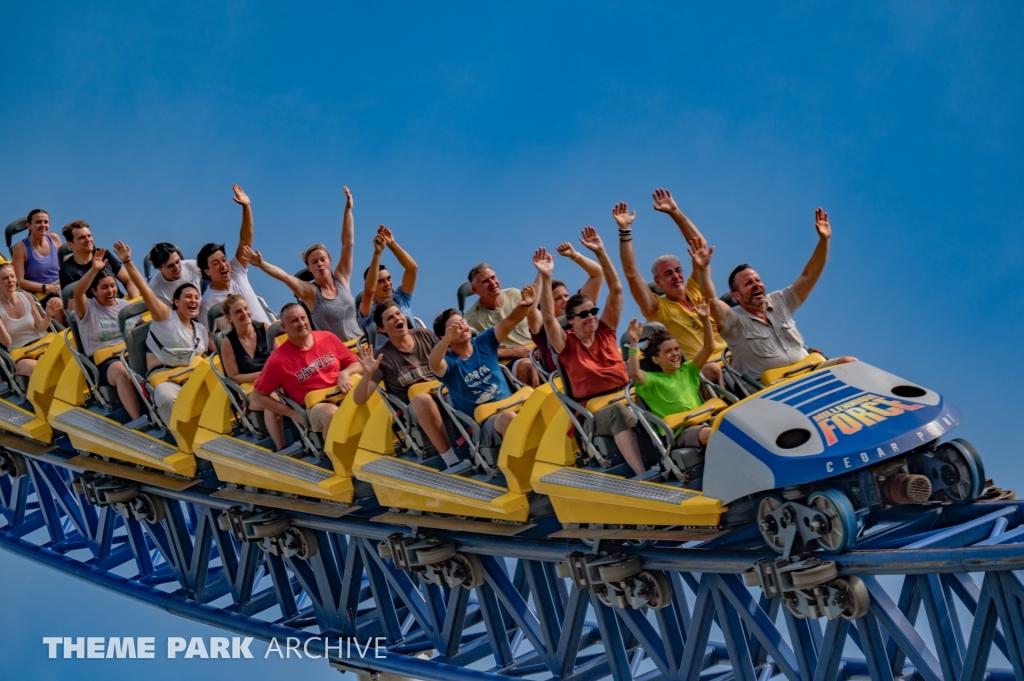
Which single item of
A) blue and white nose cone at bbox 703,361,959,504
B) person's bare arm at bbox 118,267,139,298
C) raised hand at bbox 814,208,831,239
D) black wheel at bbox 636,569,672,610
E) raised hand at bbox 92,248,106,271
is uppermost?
person's bare arm at bbox 118,267,139,298

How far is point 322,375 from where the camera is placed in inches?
306

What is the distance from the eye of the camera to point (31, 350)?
32.1 ft

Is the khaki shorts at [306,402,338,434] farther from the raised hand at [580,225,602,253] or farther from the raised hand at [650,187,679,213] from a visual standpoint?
the raised hand at [650,187,679,213]

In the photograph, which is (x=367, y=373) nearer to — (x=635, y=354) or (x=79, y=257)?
(x=635, y=354)

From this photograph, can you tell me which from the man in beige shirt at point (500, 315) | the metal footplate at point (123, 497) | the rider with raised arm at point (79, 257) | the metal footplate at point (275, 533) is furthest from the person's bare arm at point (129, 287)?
the man in beige shirt at point (500, 315)

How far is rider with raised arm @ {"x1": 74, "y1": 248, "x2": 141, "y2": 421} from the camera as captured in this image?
8.72 meters

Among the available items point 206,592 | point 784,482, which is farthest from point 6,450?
point 784,482

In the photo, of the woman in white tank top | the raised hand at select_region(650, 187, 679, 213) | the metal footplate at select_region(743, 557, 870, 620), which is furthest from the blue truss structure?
the raised hand at select_region(650, 187, 679, 213)

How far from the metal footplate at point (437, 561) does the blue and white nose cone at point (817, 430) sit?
194cm

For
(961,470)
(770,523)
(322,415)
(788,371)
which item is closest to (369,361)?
(322,415)

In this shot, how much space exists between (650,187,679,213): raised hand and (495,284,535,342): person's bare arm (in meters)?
0.70

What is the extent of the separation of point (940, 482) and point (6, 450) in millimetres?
7293

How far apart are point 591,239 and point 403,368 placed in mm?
1196

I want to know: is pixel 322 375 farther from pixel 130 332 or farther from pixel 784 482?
pixel 784 482
